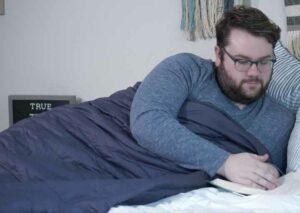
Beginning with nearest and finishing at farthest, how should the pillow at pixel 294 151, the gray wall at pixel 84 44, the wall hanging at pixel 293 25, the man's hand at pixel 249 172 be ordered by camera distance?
the man's hand at pixel 249 172, the pillow at pixel 294 151, the wall hanging at pixel 293 25, the gray wall at pixel 84 44

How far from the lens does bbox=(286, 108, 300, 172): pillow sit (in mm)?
1105

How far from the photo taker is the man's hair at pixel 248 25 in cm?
116

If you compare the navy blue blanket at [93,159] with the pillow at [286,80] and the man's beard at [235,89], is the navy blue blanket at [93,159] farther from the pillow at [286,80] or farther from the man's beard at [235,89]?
the pillow at [286,80]

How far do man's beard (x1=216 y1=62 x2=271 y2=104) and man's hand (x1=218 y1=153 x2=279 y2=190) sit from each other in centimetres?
25

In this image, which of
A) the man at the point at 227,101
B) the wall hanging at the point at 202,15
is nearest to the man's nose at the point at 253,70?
the man at the point at 227,101

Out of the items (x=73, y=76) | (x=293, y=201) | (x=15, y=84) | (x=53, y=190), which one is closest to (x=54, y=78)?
(x=73, y=76)

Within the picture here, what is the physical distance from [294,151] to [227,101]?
242 millimetres

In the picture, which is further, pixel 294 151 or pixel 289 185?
pixel 294 151

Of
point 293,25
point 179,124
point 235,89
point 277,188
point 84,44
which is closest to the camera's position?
point 277,188

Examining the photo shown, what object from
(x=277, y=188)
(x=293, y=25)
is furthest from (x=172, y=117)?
(x=293, y=25)

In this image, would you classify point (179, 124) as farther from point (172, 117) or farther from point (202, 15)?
point (202, 15)

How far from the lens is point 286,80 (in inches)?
50.4

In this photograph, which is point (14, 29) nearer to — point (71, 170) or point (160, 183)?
point (71, 170)

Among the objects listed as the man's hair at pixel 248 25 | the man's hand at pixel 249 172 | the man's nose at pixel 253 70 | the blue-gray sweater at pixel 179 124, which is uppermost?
the man's hair at pixel 248 25
